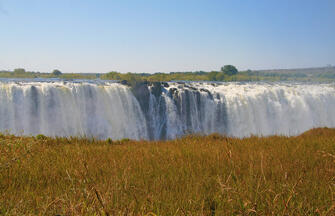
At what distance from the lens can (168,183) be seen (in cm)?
310

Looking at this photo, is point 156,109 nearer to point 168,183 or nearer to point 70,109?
point 70,109

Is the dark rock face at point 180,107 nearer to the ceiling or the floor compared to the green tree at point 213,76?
nearer to the floor

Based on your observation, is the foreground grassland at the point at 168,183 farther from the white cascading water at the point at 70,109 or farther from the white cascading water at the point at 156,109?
the white cascading water at the point at 70,109

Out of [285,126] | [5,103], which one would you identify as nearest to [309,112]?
[285,126]

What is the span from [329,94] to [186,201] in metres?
36.8

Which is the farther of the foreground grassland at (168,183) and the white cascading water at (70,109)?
the white cascading water at (70,109)

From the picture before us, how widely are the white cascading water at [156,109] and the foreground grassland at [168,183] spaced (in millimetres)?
15217

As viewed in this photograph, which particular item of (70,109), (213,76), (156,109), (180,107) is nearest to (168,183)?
(70,109)

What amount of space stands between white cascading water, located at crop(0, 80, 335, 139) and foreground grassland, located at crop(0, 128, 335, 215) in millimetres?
15217

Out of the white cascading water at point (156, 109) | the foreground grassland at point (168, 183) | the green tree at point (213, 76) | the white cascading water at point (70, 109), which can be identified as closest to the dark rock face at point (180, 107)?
the white cascading water at point (156, 109)

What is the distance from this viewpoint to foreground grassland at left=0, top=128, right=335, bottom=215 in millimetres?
2195

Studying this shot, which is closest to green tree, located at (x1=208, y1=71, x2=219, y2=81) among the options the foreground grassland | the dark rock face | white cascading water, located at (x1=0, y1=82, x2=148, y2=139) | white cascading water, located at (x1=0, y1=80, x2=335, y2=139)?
white cascading water, located at (x1=0, y1=80, x2=335, y2=139)

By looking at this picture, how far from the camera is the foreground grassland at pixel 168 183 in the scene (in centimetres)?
220

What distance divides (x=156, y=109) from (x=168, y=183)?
2417cm
